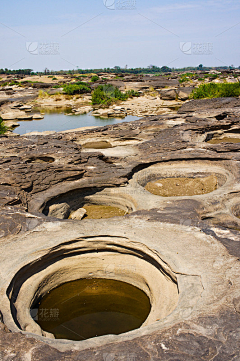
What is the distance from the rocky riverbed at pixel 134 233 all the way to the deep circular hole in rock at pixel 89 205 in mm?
50

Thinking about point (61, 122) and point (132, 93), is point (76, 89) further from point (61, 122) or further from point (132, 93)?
point (61, 122)

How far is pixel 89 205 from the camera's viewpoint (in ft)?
43.6

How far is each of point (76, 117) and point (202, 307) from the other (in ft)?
107

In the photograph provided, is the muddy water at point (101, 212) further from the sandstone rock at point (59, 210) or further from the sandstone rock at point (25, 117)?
the sandstone rock at point (25, 117)

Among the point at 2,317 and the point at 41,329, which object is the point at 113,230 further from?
the point at 2,317

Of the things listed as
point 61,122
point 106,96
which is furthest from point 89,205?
point 106,96

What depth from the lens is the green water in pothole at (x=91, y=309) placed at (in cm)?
739

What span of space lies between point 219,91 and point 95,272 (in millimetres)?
31082

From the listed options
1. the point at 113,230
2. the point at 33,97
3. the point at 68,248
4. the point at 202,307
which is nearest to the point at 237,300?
the point at 202,307

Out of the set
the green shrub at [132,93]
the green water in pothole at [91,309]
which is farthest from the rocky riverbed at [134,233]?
the green shrub at [132,93]

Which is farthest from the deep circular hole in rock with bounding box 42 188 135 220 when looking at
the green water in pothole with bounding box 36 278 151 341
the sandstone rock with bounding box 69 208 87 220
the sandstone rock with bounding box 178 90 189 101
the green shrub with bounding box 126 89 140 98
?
the green shrub with bounding box 126 89 140 98

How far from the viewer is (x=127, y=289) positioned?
8.73 meters

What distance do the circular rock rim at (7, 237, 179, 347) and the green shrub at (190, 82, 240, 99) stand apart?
98.3 ft

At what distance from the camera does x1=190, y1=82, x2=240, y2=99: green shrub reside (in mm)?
33531
